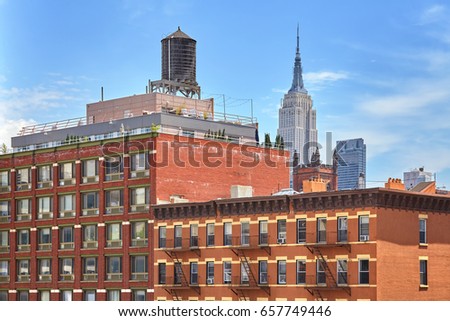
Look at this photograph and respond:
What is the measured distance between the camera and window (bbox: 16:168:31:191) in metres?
106

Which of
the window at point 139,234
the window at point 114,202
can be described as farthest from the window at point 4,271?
the window at point 139,234

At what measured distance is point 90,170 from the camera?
100 meters

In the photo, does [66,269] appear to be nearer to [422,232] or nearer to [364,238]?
[364,238]

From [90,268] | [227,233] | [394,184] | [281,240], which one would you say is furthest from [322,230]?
[90,268]

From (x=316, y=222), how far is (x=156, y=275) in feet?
59.9

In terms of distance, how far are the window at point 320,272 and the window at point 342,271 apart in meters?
1.33

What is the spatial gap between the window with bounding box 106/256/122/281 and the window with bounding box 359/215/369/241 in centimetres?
2759

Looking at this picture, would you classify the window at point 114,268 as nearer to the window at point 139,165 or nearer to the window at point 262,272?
the window at point 139,165

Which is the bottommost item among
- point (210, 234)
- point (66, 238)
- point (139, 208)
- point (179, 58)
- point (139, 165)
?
point (66, 238)

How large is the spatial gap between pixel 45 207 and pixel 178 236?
2030cm

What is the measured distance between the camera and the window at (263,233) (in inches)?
3305

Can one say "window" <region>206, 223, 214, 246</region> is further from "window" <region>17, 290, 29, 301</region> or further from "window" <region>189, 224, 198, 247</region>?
"window" <region>17, 290, 29, 301</region>

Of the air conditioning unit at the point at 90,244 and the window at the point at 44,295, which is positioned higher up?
the air conditioning unit at the point at 90,244

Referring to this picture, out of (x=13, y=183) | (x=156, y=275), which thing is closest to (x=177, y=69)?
(x=13, y=183)
